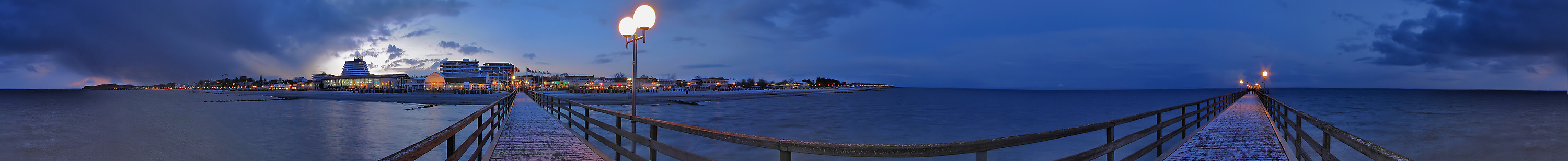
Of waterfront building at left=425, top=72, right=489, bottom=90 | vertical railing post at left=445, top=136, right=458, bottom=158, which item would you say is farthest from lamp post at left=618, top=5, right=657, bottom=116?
waterfront building at left=425, top=72, right=489, bottom=90

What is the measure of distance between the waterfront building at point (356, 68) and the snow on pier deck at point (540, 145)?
18904 centimetres

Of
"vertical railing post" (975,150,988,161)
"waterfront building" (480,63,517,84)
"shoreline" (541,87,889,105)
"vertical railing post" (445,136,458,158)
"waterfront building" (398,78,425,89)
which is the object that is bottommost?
"shoreline" (541,87,889,105)

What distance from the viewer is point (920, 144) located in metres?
2.54

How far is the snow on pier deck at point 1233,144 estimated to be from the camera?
657 centimetres

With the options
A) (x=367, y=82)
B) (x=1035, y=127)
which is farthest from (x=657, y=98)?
(x=367, y=82)

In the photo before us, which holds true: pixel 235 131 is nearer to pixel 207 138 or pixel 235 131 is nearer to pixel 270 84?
pixel 207 138

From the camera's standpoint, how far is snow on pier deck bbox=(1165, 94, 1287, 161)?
259 inches

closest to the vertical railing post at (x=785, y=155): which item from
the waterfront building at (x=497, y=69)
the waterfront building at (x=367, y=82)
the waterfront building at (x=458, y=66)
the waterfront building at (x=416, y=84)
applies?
the waterfront building at (x=416, y=84)

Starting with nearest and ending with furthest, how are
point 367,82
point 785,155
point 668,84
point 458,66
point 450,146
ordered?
point 785,155 < point 450,146 < point 367,82 < point 668,84 < point 458,66

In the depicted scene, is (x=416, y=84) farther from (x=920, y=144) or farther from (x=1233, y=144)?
(x=920, y=144)

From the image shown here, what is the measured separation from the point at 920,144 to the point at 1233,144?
23.6 ft

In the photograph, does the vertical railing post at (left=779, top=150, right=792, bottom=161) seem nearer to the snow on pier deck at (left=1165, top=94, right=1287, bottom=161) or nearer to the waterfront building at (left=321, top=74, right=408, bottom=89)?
the snow on pier deck at (left=1165, top=94, right=1287, bottom=161)

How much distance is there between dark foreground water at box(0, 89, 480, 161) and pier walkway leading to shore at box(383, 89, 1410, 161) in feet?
10.3

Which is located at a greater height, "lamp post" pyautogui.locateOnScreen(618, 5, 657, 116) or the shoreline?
"lamp post" pyautogui.locateOnScreen(618, 5, 657, 116)
